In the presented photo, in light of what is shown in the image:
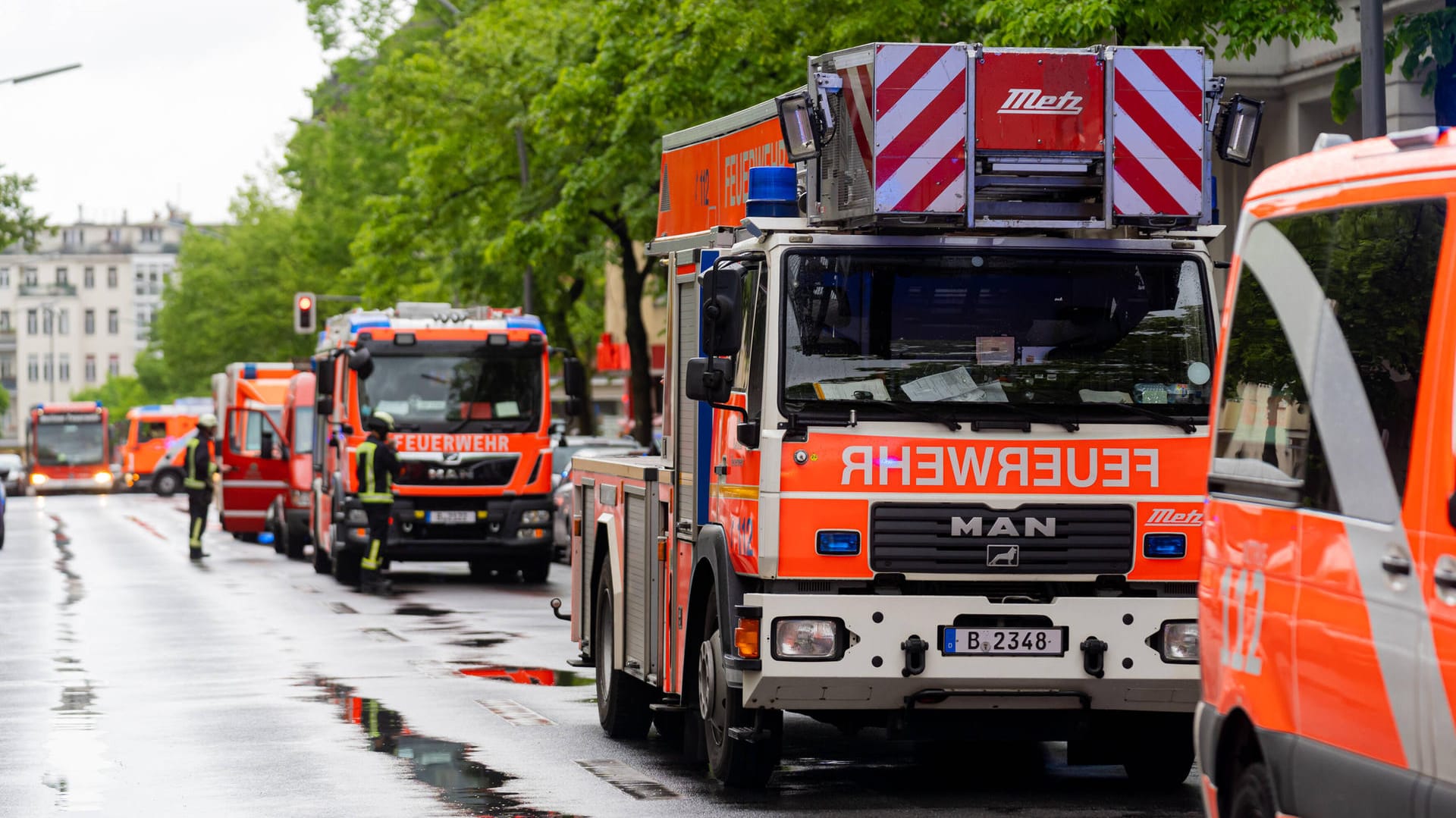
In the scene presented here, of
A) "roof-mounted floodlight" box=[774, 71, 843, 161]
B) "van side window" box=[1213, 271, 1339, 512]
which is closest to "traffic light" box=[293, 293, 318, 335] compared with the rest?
"roof-mounted floodlight" box=[774, 71, 843, 161]

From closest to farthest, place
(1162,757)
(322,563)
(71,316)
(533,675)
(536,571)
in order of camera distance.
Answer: (1162,757), (533,675), (536,571), (322,563), (71,316)

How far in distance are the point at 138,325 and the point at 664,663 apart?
625 ft

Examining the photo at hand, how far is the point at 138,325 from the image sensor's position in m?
195

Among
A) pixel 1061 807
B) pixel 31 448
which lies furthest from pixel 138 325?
pixel 1061 807

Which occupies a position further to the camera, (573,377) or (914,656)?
(573,377)

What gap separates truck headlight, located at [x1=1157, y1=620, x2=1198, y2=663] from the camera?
9.34m

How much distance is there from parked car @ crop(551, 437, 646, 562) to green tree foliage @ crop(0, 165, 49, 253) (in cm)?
1982

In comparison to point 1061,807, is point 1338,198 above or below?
above

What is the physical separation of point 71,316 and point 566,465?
171 m

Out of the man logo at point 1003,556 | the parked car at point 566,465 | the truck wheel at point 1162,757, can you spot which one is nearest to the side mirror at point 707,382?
the man logo at point 1003,556

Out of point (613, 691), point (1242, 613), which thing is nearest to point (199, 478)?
point (613, 691)

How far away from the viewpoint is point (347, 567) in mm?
25891

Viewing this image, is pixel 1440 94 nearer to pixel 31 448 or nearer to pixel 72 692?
pixel 72 692

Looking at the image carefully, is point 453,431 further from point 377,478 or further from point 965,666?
point 965,666
